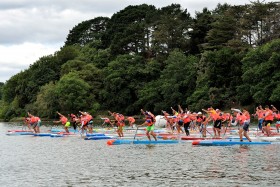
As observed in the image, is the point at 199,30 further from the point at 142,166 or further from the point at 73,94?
the point at 142,166

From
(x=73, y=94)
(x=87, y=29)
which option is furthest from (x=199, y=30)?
(x=87, y=29)

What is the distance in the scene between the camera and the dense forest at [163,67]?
88938mm

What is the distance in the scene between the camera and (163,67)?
362 feet

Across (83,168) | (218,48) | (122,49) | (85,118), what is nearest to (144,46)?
(122,49)

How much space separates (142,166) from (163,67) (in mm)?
82586

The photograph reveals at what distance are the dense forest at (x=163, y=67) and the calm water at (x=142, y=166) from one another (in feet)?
150

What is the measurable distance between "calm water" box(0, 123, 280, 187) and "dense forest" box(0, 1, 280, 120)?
1795 inches

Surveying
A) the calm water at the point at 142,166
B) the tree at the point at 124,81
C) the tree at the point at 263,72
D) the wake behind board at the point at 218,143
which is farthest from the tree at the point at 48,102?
the wake behind board at the point at 218,143

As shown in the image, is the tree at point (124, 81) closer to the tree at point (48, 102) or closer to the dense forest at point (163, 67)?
the dense forest at point (163, 67)

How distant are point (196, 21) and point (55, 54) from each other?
40203mm

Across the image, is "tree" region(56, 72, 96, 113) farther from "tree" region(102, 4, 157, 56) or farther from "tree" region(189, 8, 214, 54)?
"tree" region(189, 8, 214, 54)

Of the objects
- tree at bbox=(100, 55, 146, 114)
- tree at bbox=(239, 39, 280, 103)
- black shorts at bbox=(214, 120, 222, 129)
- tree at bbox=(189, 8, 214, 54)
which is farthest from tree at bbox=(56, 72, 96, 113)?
black shorts at bbox=(214, 120, 222, 129)

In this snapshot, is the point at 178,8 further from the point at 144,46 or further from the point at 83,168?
the point at 83,168

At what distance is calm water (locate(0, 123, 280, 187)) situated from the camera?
23.8 metres
